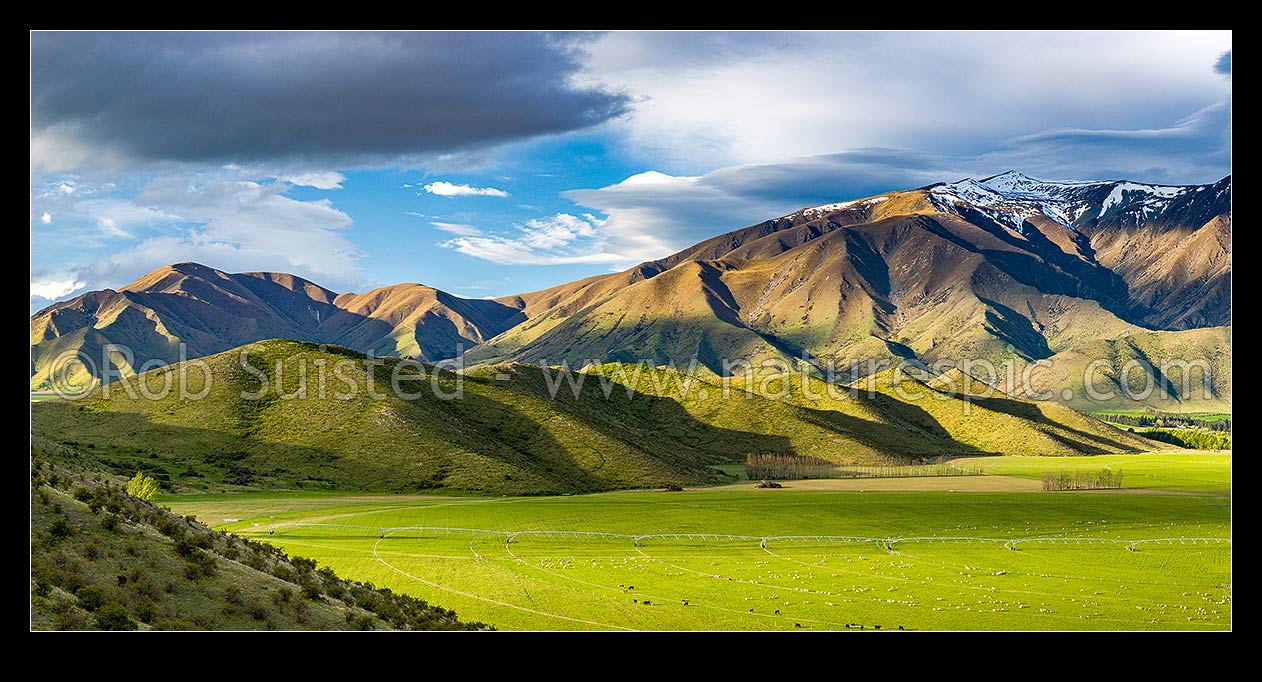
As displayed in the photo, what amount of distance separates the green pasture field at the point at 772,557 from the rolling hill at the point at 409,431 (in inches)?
574

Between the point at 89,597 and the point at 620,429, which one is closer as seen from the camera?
the point at 89,597

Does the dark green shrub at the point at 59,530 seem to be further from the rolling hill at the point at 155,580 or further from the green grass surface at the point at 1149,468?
the green grass surface at the point at 1149,468

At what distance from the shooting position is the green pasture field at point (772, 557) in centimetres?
3616

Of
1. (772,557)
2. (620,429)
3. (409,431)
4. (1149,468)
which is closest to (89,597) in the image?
(772,557)

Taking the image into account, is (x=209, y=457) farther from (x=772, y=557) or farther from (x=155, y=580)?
(x=155, y=580)

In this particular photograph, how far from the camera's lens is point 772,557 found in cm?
5428

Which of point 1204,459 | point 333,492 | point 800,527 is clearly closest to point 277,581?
point 800,527

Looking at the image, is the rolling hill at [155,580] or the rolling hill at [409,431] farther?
the rolling hill at [409,431]

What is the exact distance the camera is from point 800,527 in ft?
242

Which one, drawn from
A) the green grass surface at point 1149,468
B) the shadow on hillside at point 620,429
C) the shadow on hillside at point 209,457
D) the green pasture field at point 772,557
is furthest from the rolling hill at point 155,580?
the green grass surface at point 1149,468

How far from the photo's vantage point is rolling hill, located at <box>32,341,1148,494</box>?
4272 inches

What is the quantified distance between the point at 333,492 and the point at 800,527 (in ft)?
179

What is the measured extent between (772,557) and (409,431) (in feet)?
247
